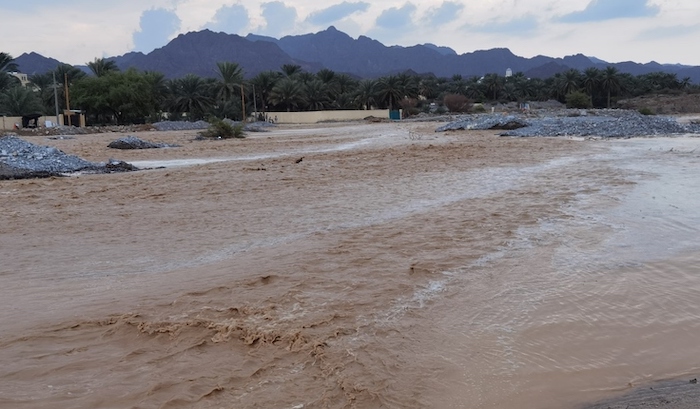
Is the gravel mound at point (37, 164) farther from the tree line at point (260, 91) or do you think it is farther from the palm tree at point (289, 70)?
the palm tree at point (289, 70)

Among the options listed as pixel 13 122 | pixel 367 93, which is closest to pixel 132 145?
pixel 13 122

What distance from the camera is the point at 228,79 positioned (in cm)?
6744

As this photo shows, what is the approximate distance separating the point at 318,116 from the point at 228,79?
1151cm

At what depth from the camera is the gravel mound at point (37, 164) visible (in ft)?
52.6

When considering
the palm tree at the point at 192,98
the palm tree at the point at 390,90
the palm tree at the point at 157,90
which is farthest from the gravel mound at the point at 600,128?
the palm tree at the point at 157,90

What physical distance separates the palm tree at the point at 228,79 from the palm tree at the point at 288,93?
13.5 feet

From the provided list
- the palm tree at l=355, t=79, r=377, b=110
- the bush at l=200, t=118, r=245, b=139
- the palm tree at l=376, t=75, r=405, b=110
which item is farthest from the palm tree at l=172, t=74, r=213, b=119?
the bush at l=200, t=118, r=245, b=139

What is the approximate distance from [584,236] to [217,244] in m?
5.04

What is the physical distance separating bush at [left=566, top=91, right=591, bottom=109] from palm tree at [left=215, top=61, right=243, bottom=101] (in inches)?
1517

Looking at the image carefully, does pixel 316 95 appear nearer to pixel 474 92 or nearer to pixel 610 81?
pixel 474 92

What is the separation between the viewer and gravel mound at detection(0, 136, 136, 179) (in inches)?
631

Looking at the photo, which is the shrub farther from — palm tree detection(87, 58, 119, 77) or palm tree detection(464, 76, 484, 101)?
palm tree detection(87, 58, 119, 77)

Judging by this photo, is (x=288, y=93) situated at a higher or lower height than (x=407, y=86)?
lower

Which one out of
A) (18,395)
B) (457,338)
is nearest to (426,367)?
(457,338)
